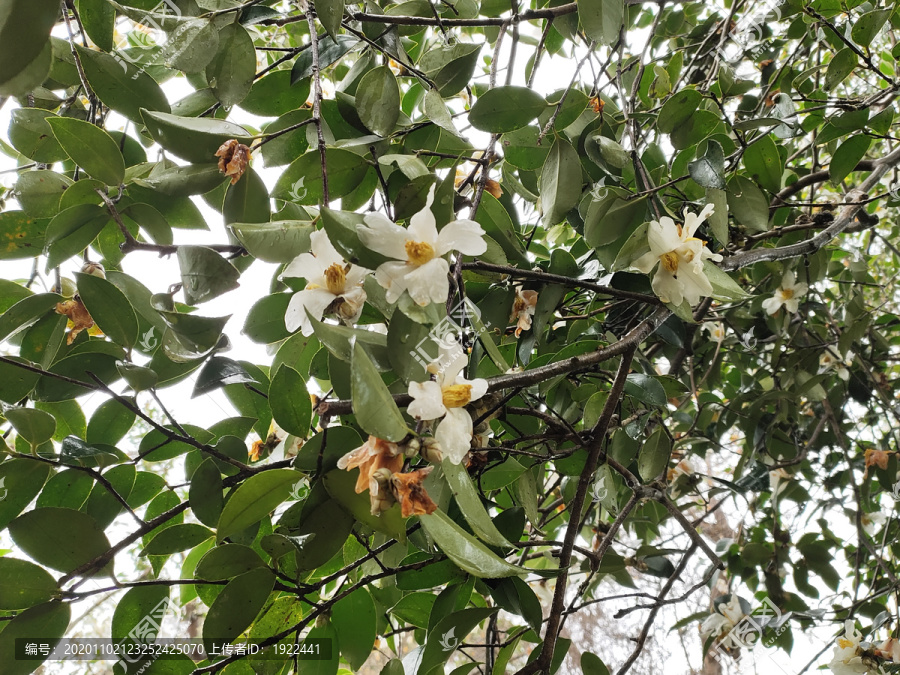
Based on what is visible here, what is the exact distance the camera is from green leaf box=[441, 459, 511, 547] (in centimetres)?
30

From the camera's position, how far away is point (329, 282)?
0.36 m

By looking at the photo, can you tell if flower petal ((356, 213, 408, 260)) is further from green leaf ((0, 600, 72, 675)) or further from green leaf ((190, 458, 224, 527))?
green leaf ((0, 600, 72, 675))

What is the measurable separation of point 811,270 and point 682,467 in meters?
0.43

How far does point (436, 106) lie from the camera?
18.2 inches

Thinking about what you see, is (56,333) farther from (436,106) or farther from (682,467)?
(682,467)

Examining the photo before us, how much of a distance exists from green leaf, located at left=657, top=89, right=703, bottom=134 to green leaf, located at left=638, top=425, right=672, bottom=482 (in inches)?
13.0

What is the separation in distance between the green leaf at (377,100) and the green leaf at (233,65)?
0.10 metres

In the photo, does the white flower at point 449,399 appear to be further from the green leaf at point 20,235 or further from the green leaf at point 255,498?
the green leaf at point 20,235

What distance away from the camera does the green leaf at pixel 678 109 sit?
556 mm

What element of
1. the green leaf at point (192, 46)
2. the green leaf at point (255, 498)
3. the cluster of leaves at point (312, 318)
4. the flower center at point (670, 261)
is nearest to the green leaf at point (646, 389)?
the cluster of leaves at point (312, 318)

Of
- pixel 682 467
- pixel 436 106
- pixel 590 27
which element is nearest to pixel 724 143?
pixel 590 27

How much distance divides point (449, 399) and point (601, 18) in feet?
1.14

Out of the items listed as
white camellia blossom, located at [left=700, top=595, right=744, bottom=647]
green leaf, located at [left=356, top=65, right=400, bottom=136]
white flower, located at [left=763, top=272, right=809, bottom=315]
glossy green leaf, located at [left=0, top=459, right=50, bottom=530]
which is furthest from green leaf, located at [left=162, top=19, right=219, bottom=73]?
white camellia blossom, located at [left=700, top=595, right=744, bottom=647]

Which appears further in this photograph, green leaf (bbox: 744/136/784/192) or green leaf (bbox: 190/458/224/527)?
green leaf (bbox: 744/136/784/192)
